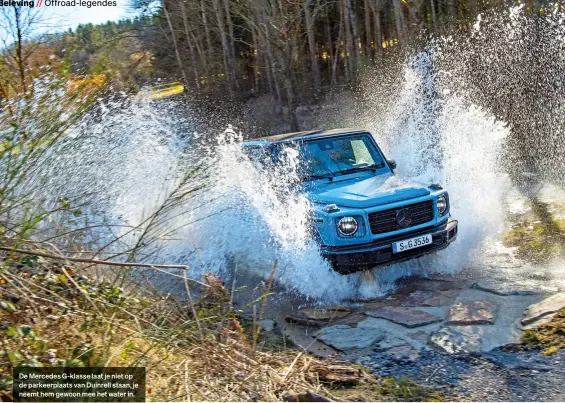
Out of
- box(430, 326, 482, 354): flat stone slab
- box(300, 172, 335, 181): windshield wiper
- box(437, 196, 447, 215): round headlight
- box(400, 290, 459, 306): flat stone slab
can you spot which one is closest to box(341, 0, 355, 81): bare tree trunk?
box(300, 172, 335, 181): windshield wiper

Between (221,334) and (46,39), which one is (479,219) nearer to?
(221,334)

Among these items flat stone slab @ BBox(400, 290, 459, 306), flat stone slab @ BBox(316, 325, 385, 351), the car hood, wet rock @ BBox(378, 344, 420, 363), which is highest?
the car hood

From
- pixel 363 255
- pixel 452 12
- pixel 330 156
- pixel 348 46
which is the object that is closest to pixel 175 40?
pixel 348 46

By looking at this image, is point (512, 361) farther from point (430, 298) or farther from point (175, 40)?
point (175, 40)

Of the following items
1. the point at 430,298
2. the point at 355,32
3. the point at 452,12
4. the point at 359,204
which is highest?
the point at 452,12

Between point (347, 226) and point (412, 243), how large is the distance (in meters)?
0.81

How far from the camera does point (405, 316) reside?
18.4ft

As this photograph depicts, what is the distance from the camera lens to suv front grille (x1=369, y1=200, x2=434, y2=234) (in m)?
6.36

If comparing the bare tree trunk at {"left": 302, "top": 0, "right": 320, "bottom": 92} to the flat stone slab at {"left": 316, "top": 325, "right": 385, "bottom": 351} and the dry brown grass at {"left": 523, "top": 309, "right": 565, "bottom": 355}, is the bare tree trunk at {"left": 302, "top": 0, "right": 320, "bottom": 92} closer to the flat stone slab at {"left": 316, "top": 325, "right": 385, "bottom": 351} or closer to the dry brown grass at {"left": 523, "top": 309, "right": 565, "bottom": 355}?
the flat stone slab at {"left": 316, "top": 325, "right": 385, "bottom": 351}

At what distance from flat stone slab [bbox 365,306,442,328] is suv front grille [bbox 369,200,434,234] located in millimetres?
906

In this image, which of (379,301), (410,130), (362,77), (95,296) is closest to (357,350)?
(379,301)

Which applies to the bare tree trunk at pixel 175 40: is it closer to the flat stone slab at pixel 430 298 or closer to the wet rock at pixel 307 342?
the flat stone slab at pixel 430 298

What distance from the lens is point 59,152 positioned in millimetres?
4109

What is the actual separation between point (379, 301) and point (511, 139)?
9.78 m
